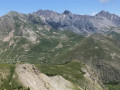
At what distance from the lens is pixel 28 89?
192750 mm

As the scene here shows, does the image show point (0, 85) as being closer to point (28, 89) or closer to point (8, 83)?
point (8, 83)

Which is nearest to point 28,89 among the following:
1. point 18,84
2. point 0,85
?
point 18,84

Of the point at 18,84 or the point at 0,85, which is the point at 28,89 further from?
the point at 0,85

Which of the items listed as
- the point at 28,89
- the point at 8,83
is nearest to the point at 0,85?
the point at 8,83

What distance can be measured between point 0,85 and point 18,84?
1419 cm

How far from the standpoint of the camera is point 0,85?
193 m

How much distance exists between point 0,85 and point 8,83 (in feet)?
23.2

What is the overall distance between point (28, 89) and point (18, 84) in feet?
33.4

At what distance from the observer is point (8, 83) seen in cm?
19750

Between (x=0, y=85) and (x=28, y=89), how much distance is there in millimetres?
22495

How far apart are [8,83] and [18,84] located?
325 inches

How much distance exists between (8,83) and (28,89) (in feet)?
59.0
